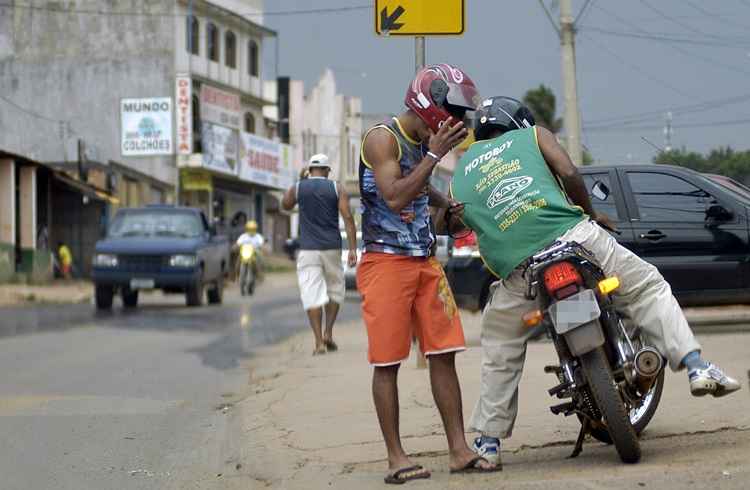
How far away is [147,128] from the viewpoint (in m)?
48.2

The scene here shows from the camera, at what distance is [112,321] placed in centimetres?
1811

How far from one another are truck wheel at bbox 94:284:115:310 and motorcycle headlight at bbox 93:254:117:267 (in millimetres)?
445

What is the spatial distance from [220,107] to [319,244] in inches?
1696

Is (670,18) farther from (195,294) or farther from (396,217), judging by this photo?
(195,294)

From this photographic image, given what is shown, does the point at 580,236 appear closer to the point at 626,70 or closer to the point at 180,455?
the point at 180,455

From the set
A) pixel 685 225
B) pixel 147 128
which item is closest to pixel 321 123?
pixel 147 128

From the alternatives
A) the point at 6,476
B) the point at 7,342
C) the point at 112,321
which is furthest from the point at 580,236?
the point at 112,321

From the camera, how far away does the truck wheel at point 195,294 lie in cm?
2197

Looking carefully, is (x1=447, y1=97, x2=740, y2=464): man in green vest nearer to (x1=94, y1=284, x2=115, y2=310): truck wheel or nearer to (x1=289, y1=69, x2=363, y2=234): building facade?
(x1=94, y1=284, x2=115, y2=310): truck wheel

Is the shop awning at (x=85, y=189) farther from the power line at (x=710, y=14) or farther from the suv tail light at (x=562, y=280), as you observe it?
the suv tail light at (x=562, y=280)

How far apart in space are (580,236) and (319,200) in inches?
261

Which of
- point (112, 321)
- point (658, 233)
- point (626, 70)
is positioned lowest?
point (112, 321)

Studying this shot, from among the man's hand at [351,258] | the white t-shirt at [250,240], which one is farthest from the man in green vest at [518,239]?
the white t-shirt at [250,240]

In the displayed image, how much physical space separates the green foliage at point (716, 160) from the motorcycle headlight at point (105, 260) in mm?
13231
